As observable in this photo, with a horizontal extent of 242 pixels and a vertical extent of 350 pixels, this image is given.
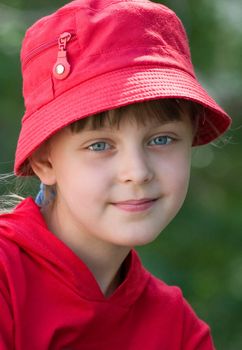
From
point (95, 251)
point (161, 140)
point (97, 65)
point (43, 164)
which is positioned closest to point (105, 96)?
point (97, 65)

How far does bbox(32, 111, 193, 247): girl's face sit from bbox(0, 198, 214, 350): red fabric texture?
4.0 inches

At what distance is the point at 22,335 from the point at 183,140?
0.54 meters

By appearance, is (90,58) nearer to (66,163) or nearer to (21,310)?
(66,163)

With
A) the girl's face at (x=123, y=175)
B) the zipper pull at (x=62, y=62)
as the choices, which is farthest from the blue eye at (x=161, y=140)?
the zipper pull at (x=62, y=62)

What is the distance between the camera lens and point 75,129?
6.80 feet

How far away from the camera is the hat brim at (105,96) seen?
2.00m

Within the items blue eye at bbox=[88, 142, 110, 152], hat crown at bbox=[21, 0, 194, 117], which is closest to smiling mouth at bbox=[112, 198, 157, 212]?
blue eye at bbox=[88, 142, 110, 152]

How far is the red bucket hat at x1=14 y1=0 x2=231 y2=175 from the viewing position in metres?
2.02

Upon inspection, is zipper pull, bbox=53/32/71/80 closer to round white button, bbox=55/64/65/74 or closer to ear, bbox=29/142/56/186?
round white button, bbox=55/64/65/74

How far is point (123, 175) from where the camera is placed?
2031 millimetres

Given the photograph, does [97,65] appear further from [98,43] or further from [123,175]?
[123,175]

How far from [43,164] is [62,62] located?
0.28 metres

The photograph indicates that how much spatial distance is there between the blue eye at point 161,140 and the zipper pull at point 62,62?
0.23m

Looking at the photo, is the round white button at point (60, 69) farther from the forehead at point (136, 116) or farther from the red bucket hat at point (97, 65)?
the forehead at point (136, 116)
